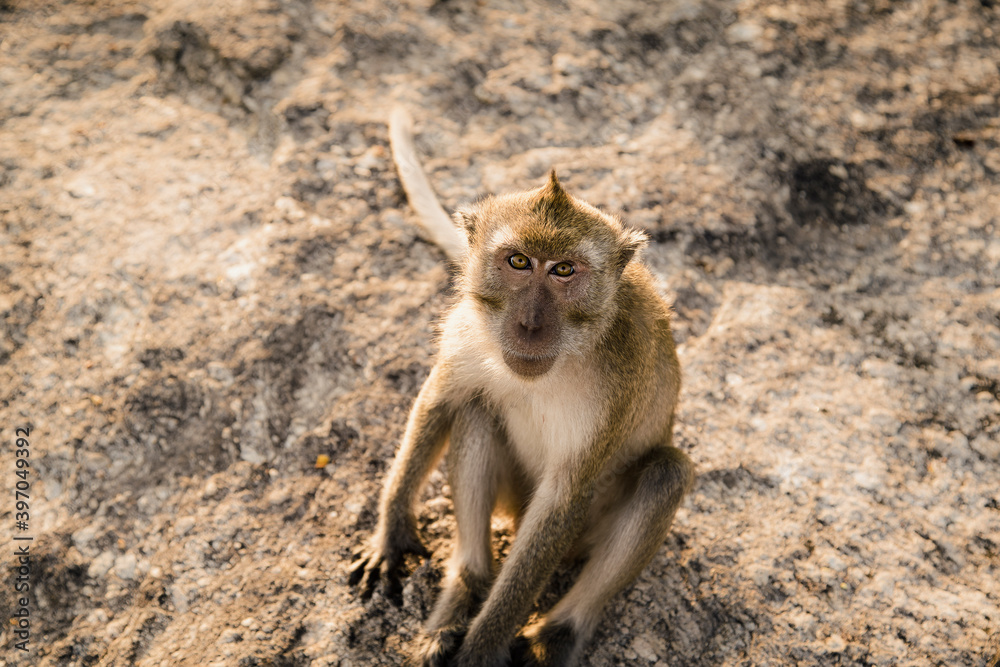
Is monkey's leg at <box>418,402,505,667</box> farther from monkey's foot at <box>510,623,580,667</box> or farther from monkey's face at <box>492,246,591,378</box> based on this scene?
monkey's face at <box>492,246,591,378</box>

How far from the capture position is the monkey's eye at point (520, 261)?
2787 millimetres

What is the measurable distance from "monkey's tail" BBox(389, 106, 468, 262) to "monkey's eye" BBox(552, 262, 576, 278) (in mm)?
1361

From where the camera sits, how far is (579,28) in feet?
18.4

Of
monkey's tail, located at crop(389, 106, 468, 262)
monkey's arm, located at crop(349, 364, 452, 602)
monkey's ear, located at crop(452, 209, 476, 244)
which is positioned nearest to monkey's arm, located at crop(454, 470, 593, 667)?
monkey's arm, located at crop(349, 364, 452, 602)

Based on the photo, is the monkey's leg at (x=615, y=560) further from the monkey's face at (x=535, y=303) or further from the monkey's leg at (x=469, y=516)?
the monkey's face at (x=535, y=303)

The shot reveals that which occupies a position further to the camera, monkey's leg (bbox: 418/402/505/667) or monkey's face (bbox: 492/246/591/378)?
monkey's leg (bbox: 418/402/505/667)

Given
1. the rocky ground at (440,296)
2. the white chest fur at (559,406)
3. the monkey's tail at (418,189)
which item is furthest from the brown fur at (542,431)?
the monkey's tail at (418,189)

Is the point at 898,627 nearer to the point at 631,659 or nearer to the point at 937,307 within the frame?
the point at 631,659

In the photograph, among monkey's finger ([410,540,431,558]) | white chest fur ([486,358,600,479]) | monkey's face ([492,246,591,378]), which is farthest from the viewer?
monkey's finger ([410,540,431,558])

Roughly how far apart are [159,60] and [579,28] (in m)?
2.86

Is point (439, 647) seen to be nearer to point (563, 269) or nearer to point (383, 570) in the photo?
point (383, 570)

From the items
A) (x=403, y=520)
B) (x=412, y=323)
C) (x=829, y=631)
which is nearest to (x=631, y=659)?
(x=829, y=631)

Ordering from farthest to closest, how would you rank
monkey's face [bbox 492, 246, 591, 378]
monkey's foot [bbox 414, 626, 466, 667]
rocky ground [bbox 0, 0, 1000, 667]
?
1. rocky ground [bbox 0, 0, 1000, 667]
2. monkey's foot [bbox 414, 626, 466, 667]
3. monkey's face [bbox 492, 246, 591, 378]

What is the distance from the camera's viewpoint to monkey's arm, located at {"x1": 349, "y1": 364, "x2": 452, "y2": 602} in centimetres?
330
